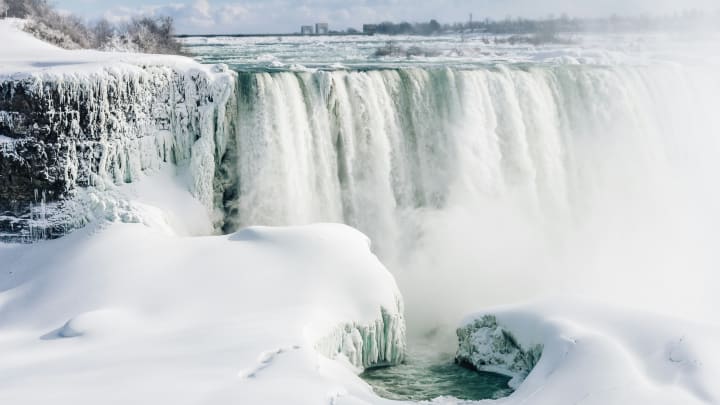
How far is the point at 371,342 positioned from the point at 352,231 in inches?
87.9

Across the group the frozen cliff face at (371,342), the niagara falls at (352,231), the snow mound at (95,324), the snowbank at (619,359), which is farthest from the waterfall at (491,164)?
the snowbank at (619,359)

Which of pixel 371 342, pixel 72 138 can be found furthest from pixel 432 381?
pixel 72 138

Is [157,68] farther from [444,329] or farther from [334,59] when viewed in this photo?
[334,59]

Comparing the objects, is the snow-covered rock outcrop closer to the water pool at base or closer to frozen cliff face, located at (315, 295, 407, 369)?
frozen cliff face, located at (315, 295, 407, 369)

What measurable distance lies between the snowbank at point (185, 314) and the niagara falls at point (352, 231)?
0.14 feet

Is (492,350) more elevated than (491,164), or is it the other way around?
(491,164)

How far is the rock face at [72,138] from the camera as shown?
13.9 m

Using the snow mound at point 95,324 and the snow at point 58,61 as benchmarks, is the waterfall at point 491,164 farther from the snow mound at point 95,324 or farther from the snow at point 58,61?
the snow mound at point 95,324

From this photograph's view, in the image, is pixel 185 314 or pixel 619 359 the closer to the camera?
pixel 619 359

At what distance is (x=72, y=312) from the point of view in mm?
11297

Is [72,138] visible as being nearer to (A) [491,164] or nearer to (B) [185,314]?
(B) [185,314]

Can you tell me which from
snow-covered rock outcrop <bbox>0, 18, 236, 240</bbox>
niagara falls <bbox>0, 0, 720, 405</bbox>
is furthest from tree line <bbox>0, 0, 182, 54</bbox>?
snow-covered rock outcrop <bbox>0, 18, 236, 240</bbox>

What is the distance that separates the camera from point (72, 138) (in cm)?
1410

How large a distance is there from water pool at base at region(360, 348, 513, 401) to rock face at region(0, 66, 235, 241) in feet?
18.0
